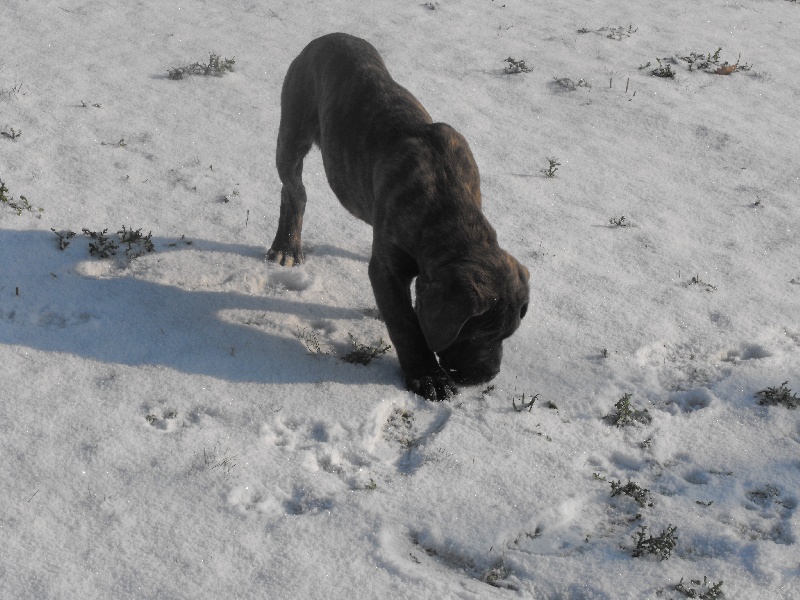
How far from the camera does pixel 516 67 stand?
852 cm

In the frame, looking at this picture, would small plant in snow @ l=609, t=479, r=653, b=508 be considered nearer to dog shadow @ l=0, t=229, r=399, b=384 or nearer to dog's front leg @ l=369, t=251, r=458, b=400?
dog's front leg @ l=369, t=251, r=458, b=400

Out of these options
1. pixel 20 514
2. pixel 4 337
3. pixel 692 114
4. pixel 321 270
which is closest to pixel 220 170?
pixel 321 270

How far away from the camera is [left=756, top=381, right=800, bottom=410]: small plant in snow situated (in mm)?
4215

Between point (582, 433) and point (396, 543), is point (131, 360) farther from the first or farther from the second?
point (582, 433)

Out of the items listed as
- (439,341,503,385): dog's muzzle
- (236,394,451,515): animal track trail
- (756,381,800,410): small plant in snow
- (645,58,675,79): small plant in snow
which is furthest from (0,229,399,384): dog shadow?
(645,58,675,79): small plant in snow

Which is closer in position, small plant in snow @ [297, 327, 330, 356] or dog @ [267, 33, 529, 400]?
dog @ [267, 33, 529, 400]

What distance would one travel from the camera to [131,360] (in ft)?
14.1

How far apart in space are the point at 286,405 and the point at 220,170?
297 cm

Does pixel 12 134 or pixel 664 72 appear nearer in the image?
pixel 12 134

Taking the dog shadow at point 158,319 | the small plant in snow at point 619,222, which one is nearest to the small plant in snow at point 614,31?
the small plant in snow at point 619,222

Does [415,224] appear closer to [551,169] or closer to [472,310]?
[472,310]

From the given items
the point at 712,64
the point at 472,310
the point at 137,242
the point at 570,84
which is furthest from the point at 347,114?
the point at 712,64

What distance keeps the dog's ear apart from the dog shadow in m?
0.62

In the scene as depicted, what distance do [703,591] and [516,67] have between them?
6.56 m
